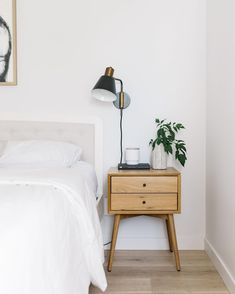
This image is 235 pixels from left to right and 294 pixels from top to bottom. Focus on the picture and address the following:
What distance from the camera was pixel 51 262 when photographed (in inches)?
37.9

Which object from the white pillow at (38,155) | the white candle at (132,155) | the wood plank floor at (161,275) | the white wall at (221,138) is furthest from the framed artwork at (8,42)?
the wood plank floor at (161,275)

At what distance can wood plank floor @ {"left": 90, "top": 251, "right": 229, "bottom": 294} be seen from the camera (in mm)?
1781

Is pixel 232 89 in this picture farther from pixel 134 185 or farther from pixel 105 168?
pixel 105 168

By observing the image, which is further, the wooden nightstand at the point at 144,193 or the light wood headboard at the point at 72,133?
the light wood headboard at the point at 72,133

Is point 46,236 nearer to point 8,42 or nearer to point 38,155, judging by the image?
point 38,155

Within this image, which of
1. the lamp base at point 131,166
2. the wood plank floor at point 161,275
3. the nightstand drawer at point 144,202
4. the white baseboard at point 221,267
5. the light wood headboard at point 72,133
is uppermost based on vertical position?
the light wood headboard at point 72,133

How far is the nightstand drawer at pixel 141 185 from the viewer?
6.67 ft

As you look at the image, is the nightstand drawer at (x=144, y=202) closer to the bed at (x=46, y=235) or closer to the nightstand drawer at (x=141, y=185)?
the nightstand drawer at (x=141, y=185)

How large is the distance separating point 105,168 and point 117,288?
922 mm

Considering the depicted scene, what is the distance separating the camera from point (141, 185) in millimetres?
2035

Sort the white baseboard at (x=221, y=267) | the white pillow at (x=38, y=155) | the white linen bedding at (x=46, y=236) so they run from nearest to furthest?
the white linen bedding at (x=46, y=236) → the white baseboard at (x=221, y=267) → the white pillow at (x=38, y=155)

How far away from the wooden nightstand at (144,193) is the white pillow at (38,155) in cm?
34

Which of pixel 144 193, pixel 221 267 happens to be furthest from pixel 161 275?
pixel 144 193

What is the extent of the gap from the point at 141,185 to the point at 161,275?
22.6 inches
